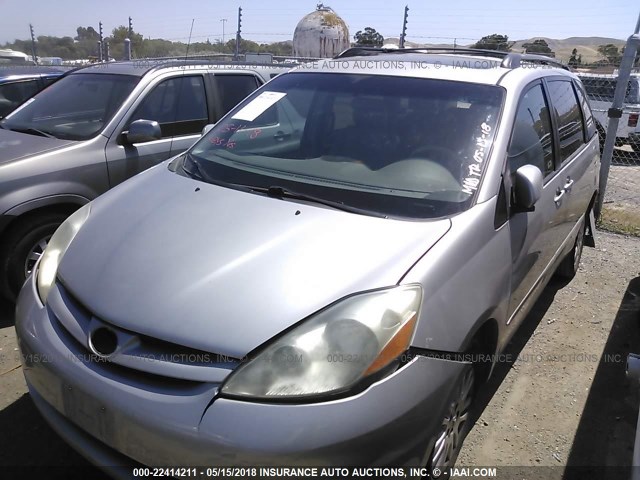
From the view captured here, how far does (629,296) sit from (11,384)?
15.0ft

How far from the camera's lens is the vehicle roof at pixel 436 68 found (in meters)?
2.72

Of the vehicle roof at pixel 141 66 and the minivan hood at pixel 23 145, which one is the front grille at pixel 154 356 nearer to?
the minivan hood at pixel 23 145

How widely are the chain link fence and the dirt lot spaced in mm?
2427

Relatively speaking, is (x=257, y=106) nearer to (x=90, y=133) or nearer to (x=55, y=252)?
(x=55, y=252)

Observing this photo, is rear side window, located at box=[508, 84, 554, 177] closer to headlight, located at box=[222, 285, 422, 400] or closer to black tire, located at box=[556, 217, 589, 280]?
headlight, located at box=[222, 285, 422, 400]

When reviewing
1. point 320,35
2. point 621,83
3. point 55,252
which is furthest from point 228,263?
point 320,35

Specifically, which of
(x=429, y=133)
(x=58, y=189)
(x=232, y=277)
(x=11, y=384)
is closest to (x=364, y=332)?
(x=232, y=277)

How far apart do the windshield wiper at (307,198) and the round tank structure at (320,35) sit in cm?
2028

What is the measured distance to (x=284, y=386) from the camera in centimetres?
158

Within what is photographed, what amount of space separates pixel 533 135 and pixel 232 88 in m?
→ 3.13

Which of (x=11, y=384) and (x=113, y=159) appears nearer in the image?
(x=11, y=384)

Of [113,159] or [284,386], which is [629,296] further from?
[113,159]

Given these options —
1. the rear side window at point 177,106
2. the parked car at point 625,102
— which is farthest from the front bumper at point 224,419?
the parked car at point 625,102

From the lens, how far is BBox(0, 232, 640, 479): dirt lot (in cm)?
245
